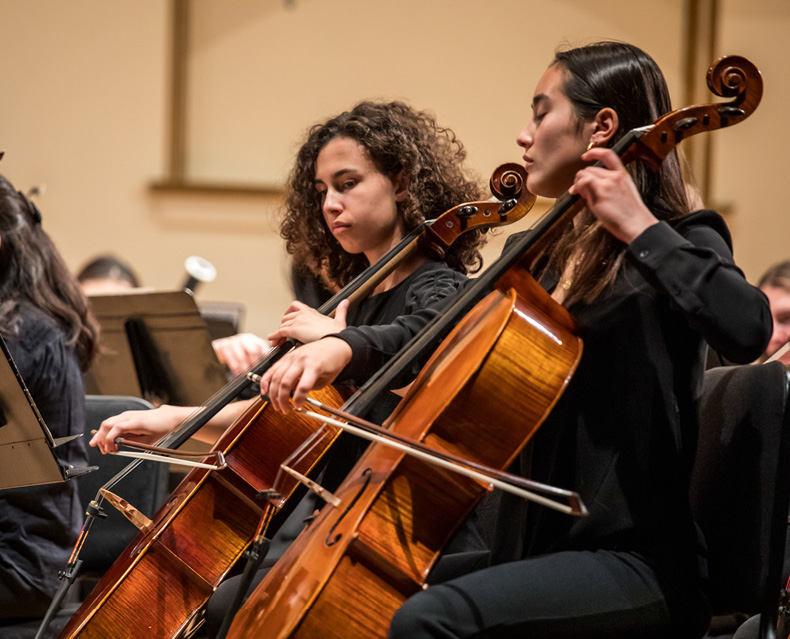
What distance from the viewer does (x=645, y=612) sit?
1.01 m

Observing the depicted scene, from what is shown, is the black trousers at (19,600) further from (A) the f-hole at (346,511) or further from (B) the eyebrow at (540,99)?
(B) the eyebrow at (540,99)

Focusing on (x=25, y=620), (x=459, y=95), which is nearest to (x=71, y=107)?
(x=459, y=95)

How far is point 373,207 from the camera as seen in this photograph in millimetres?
1575

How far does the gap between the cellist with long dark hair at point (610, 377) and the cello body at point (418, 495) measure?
0.05 m

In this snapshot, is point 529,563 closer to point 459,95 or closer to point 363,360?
point 363,360

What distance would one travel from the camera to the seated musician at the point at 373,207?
147 cm

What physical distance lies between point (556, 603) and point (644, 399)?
0.27m

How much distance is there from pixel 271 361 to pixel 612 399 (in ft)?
1.66

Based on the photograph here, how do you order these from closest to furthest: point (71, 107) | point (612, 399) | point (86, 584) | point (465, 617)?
point (465, 617) < point (612, 399) < point (86, 584) < point (71, 107)

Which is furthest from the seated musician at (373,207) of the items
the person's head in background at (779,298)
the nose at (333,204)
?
the person's head in background at (779,298)

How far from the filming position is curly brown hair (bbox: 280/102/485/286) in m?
1.61

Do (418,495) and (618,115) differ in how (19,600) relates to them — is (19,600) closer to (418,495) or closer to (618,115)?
(418,495)

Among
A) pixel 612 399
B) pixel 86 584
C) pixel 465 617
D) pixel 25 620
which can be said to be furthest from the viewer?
pixel 86 584

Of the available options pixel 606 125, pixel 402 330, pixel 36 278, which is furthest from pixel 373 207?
pixel 36 278
